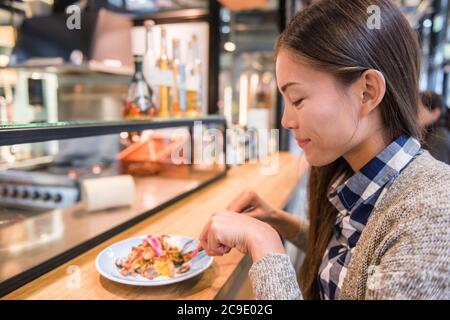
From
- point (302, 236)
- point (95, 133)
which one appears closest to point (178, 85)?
point (95, 133)

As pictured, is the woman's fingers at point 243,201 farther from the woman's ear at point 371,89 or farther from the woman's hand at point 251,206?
the woman's ear at point 371,89

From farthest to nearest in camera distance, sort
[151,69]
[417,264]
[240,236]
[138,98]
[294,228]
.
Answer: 1. [151,69]
2. [138,98]
3. [294,228]
4. [240,236]
5. [417,264]

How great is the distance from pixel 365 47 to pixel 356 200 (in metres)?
0.36

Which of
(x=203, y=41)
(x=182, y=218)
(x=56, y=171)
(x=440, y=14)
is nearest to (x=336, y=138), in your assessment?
(x=182, y=218)

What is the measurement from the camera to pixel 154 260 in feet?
3.03

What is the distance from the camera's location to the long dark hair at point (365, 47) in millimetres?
752

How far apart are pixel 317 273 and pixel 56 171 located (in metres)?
2.11

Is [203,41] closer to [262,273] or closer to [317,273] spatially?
[317,273]

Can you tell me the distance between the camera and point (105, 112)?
341cm

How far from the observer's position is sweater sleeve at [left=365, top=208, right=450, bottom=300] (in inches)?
21.7

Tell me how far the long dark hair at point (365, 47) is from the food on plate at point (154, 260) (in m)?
0.59

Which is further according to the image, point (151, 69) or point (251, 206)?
point (151, 69)

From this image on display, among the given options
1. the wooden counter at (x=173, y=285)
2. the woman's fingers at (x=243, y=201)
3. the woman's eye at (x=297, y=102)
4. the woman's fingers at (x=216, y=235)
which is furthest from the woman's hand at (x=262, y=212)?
the woman's eye at (x=297, y=102)

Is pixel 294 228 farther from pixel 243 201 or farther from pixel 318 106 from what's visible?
pixel 318 106
